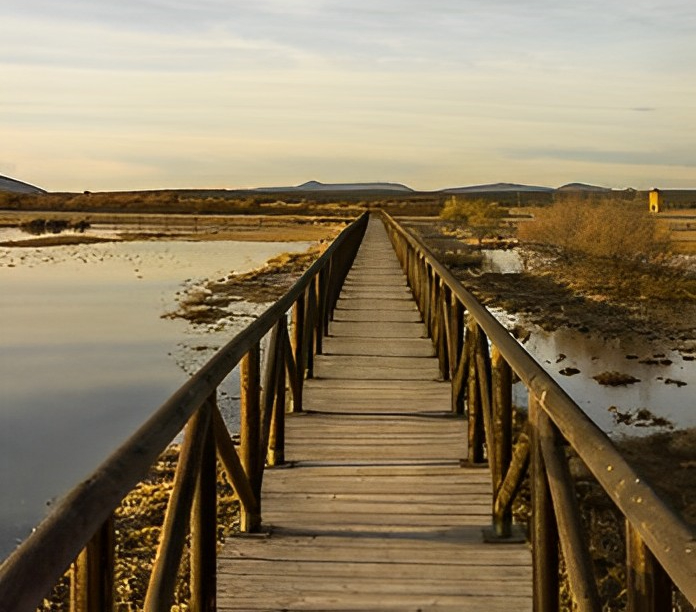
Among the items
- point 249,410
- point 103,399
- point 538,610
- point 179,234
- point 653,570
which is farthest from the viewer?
point 179,234

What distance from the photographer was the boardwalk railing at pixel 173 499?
1527 mm

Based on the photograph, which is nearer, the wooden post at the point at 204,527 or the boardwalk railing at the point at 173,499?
the boardwalk railing at the point at 173,499

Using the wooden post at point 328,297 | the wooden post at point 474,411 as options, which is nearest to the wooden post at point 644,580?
the wooden post at point 474,411

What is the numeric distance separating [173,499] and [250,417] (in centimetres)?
165

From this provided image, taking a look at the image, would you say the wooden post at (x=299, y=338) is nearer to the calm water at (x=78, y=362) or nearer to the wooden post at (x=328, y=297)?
the wooden post at (x=328, y=297)

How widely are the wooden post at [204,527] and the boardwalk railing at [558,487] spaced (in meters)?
1.04

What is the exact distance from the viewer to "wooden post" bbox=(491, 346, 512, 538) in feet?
13.1

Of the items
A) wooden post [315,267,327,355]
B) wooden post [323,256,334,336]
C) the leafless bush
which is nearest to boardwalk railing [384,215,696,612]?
wooden post [315,267,327,355]

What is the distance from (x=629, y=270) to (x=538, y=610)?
2780 cm

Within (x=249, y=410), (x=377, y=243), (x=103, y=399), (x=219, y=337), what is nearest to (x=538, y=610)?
(x=249, y=410)

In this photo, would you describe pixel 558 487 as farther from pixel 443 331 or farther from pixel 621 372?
pixel 621 372

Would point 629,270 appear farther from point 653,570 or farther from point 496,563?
point 653,570

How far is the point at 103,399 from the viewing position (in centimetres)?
1507

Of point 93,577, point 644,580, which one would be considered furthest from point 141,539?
point 644,580
